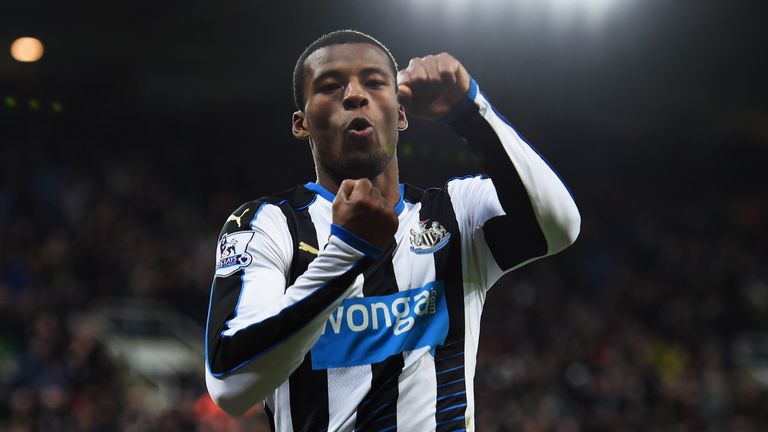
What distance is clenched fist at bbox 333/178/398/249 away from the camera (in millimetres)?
2320

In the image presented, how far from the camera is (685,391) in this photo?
12406 millimetres

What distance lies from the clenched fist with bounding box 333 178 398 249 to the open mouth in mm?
421

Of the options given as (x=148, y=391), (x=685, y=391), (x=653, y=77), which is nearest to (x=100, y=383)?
(x=148, y=391)

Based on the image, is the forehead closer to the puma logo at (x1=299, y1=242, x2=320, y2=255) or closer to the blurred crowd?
the puma logo at (x1=299, y1=242, x2=320, y2=255)

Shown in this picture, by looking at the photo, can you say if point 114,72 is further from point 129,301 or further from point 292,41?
point 129,301

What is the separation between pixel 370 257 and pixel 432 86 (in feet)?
1.59

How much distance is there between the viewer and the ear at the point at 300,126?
3.00 meters

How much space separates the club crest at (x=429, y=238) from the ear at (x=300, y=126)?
46 cm

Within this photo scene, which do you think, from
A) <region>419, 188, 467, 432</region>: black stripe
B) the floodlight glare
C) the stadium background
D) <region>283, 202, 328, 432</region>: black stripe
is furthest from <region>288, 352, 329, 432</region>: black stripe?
the floodlight glare

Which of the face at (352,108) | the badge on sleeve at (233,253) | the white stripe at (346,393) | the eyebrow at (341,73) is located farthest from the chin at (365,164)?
the white stripe at (346,393)

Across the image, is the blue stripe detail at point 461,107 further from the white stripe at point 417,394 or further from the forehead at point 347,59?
the white stripe at point 417,394

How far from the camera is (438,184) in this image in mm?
10406

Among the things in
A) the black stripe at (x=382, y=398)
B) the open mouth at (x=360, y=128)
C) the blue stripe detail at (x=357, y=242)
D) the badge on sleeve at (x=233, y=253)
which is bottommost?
the black stripe at (x=382, y=398)

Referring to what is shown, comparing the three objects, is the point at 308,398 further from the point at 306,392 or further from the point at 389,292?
the point at 389,292
